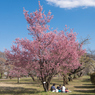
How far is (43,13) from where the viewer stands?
42.0 ft

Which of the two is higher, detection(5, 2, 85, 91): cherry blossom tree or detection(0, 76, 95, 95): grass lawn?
detection(5, 2, 85, 91): cherry blossom tree

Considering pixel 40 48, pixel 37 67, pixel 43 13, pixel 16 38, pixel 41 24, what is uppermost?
pixel 43 13

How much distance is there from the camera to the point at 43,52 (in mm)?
11883

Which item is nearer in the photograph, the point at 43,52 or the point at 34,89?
the point at 43,52

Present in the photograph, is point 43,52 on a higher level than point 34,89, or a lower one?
higher

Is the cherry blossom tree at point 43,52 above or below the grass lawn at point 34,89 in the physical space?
above

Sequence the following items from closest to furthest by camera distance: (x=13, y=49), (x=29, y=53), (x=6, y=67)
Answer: (x=29, y=53) → (x=13, y=49) → (x=6, y=67)

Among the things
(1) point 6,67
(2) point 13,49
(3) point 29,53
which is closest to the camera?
(3) point 29,53

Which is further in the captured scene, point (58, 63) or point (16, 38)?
point (16, 38)

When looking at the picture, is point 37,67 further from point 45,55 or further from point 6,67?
point 6,67

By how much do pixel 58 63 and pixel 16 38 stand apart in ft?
14.6

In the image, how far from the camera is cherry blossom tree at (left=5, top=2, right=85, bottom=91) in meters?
11.5

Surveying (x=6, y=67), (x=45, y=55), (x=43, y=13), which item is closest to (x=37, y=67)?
(x=45, y=55)

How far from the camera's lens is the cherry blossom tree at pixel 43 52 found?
11.5 m
